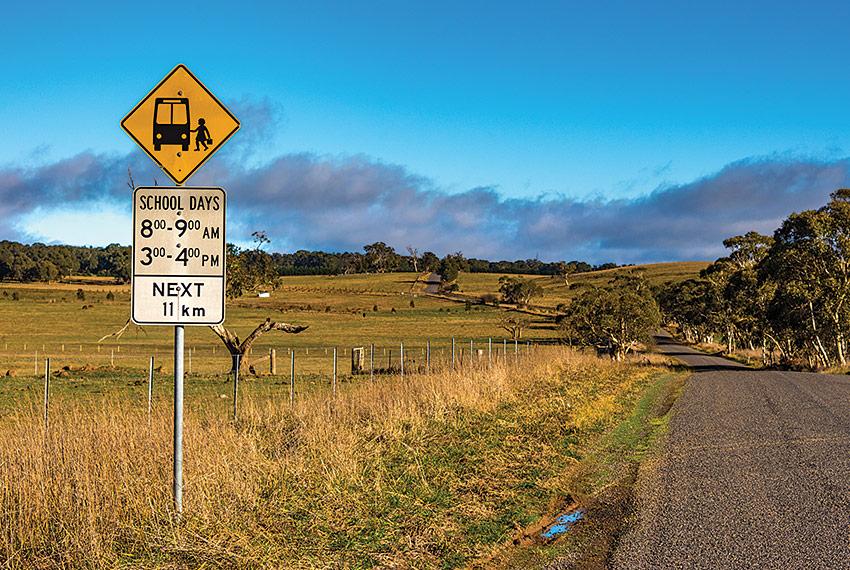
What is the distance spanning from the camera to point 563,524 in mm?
7715

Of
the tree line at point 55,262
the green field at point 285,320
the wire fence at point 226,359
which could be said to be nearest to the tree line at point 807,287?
the wire fence at point 226,359

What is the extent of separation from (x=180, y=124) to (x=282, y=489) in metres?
3.62

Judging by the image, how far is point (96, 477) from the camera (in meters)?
7.40

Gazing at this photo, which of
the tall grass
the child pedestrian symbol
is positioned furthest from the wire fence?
the child pedestrian symbol

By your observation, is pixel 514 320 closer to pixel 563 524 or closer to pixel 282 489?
pixel 563 524

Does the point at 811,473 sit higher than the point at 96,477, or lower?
lower

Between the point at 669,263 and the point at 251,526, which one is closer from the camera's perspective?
the point at 251,526

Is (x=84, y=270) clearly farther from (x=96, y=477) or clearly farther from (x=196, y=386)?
(x=96, y=477)

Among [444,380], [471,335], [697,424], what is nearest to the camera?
[697,424]

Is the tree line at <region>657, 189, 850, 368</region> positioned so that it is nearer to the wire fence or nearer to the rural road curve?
the wire fence

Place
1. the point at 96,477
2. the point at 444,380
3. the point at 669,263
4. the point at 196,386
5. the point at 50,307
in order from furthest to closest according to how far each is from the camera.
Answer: the point at 669,263 → the point at 50,307 → the point at 196,386 → the point at 444,380 → the point at 96,477

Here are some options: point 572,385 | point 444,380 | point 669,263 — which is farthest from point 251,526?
point 669,263

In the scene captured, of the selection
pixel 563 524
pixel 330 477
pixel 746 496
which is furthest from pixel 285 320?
pixel 563 524

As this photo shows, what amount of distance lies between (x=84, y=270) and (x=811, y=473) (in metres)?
169
